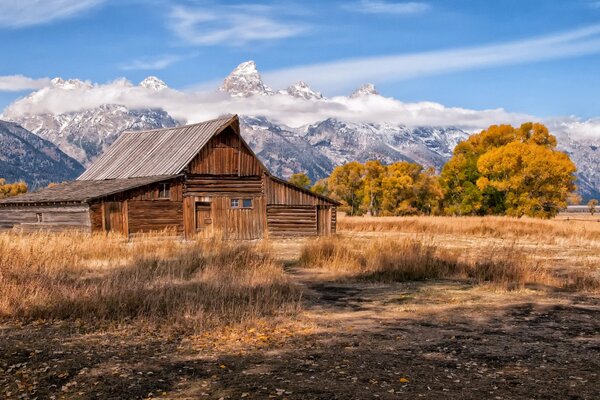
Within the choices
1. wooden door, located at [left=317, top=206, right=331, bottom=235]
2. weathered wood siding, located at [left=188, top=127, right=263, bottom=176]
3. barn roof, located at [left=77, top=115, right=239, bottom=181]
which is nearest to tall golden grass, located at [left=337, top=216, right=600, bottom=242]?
wooden door, located at [left=317, top=206, right=331, bottom=235]

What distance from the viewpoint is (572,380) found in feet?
22.8

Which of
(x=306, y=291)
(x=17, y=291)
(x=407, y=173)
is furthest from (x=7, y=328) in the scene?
(x=407, y=173)

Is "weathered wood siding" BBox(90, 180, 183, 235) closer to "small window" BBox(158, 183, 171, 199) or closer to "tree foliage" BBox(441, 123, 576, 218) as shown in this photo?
"small window" BBox(158, 183, 171, 199)

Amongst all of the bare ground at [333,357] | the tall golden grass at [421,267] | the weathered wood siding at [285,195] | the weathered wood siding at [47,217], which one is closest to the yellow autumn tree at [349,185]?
the weathered wood siding at [285,195]

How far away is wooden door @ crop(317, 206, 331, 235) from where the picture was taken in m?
42.2

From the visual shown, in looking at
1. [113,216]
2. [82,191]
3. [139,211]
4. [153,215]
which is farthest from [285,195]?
[82,191]

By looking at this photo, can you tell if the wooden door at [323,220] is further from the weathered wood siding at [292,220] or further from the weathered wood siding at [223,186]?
the weathered wood siding at [223,186]

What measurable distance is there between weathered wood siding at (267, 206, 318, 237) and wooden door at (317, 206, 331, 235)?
1.19ft

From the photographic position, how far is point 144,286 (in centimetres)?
1173

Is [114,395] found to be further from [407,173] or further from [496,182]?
[407,173]

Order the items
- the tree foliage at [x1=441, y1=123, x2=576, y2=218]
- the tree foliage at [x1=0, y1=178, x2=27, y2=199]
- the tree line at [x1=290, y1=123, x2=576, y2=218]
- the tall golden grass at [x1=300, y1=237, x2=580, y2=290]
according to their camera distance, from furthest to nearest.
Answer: the tree foliage at [x1=0, y1=178, x2=27, y2=199]
the tree line at [x1=290, y1=123, x2=576, y2=218]
the tree foliage at [x1=441, y1=123, x2=576, y2=218]
the tall golden grass at [x1=300, y1=237, x2=580, y2=290]

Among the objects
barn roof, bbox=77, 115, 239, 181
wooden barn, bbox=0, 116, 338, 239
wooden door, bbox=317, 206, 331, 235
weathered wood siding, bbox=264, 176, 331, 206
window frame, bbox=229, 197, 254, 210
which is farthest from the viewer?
wooden door, bbox=317, 206, 331, 235

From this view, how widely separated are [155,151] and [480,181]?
1145 inches

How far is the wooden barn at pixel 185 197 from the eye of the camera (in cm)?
3509
